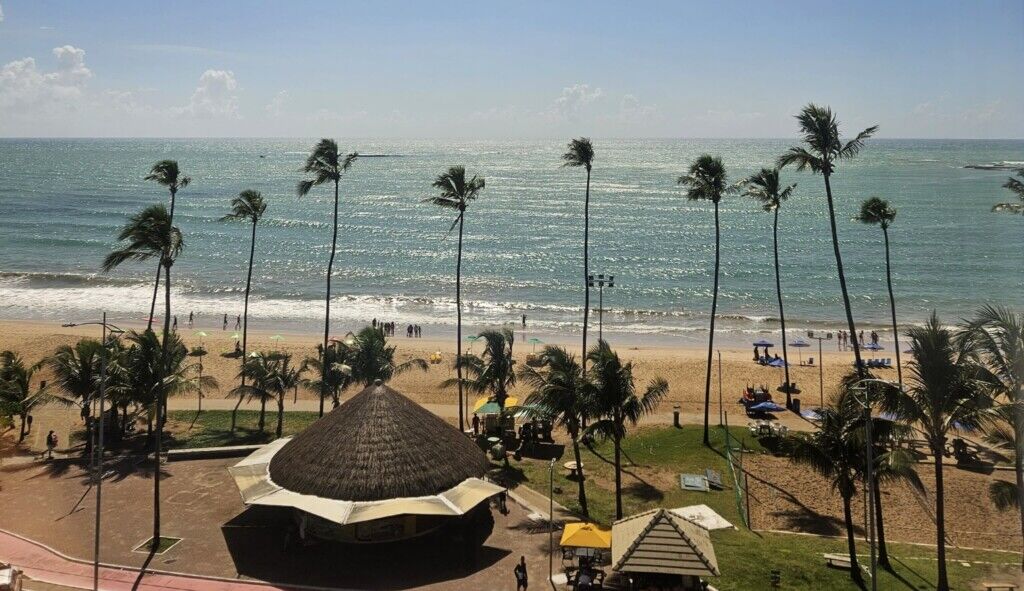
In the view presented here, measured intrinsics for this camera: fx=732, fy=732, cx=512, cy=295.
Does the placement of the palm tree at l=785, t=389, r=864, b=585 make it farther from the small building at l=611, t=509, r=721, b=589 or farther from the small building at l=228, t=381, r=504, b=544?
the small building at l=228, t=381, r=504, b=544

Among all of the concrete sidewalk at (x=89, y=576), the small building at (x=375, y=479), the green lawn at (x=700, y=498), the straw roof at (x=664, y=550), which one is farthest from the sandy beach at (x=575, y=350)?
the straw roof at (x=664, y=550)

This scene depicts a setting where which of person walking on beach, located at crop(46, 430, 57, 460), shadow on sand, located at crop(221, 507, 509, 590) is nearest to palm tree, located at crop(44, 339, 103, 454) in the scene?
person walking on beach, located at crop(46, 430, 57, 460)

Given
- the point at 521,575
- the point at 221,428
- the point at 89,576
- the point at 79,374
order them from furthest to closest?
the point at 221,428 → the point at 79,374 → the point at 89,576 → the point at 521,575

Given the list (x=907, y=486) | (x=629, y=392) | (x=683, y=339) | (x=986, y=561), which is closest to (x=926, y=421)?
(x=986, y=561)

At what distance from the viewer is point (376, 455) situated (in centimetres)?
2288

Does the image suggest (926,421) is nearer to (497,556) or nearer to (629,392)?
(629,392)

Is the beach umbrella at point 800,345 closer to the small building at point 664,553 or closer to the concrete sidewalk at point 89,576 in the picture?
the small building at point 664,553

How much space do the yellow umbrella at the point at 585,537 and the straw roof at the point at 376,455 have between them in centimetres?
443

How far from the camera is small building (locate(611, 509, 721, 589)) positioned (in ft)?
59.4

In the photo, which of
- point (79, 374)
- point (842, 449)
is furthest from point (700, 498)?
point (79, 374)

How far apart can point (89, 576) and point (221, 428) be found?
14.2 metres

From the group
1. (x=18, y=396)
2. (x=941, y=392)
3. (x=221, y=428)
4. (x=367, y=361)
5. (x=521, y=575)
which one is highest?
(x=941, y=392)

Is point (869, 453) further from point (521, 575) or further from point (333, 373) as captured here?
point (333, 373)

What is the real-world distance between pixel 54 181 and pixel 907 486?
197 metres
